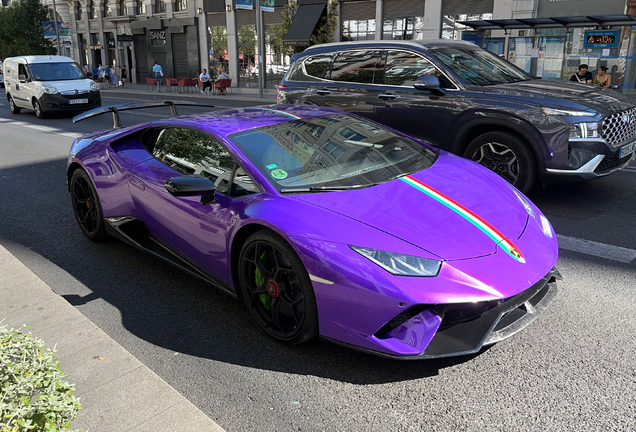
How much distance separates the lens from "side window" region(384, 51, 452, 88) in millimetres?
7008

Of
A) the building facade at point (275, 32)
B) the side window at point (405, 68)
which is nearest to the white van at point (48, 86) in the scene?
the building facade at point (275, 32)

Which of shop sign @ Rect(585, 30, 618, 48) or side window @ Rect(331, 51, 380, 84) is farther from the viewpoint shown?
shop sign @ Rect(585, 30, 618, 48)

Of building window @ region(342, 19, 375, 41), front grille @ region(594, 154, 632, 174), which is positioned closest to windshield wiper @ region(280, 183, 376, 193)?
front grille @ region(594, 154, 632, 174)

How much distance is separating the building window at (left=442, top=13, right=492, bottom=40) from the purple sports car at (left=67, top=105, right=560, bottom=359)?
21519 millimetres

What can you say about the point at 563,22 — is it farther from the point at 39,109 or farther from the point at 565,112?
the point at 39,109

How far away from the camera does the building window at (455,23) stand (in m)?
23.8

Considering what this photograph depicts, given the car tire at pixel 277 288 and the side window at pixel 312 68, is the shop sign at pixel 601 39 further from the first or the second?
the car tire at pixel 277 288

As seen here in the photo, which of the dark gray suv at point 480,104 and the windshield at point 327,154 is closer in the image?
the windshield at point 327,154

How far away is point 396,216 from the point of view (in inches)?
126

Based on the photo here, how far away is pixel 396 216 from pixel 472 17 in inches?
923

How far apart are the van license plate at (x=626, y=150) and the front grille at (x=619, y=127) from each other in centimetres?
7

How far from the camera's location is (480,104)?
6.35 metres

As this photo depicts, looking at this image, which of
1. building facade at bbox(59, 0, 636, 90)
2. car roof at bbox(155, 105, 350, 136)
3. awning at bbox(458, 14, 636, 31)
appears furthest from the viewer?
building facade at bbox(59, 0, 636, 90)

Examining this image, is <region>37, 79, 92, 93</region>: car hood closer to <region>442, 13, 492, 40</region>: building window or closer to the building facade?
the building facade
